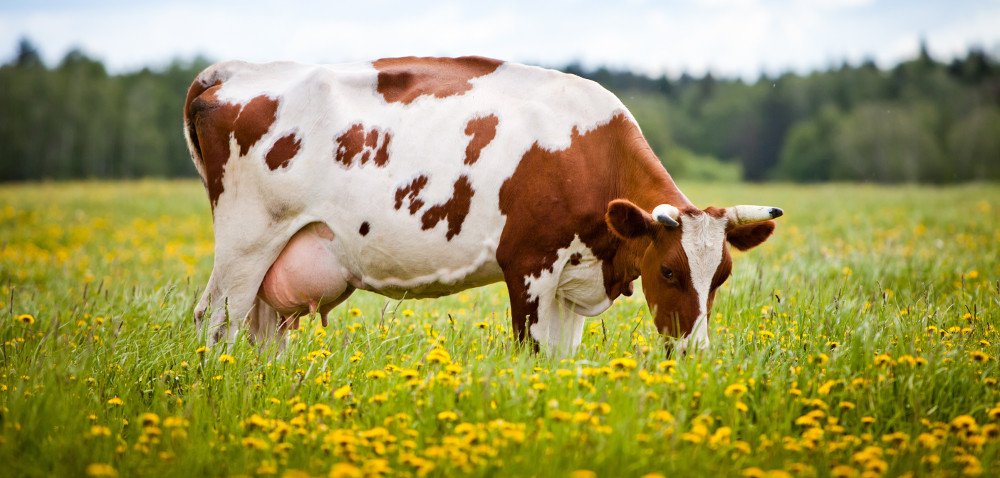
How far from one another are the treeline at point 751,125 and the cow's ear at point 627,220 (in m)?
56.6

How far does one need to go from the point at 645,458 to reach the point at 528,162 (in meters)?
2.33

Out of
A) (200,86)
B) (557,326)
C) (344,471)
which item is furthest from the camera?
(200,86)

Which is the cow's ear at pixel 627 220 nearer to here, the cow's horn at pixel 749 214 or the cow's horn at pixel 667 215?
the cow's horn at pixel 667 215

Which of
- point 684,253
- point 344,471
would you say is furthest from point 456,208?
point 344,471

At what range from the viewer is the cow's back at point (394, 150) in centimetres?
538

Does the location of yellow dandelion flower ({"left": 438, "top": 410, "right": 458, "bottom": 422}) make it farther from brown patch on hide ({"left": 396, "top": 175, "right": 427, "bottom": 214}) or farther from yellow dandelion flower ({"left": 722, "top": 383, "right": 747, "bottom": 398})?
brown patch on hide ({"left": 396, "top": 175, "right": 427, "bottom": 214})

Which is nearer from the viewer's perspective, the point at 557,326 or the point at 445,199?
the point at 445,199

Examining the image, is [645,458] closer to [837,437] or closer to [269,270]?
[837,437]

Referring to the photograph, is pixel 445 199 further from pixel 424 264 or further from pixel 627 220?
pixel 627 220

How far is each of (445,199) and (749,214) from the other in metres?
1.94

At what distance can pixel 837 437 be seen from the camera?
396 centimetres

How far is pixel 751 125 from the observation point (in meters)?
95.1

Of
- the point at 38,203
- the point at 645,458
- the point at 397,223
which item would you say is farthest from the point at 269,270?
the point at 38,203

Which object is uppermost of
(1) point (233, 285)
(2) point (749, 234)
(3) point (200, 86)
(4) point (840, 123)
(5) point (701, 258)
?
(4) point (840, 123)
